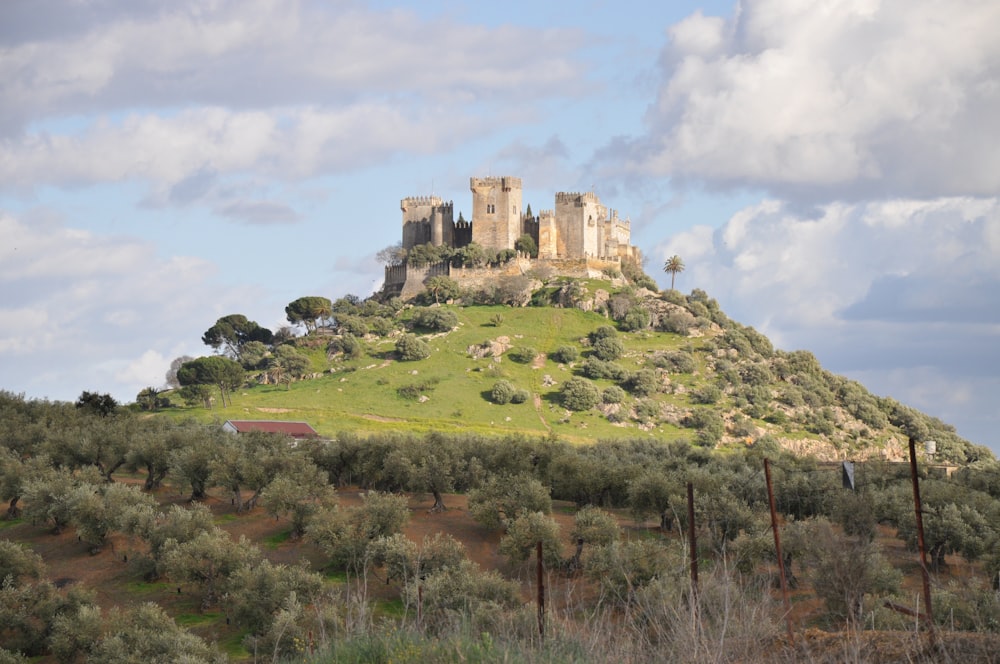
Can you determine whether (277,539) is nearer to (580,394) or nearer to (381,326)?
(580,394)

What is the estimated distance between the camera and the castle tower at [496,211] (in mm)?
133000

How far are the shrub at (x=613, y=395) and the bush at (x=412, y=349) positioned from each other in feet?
62.9

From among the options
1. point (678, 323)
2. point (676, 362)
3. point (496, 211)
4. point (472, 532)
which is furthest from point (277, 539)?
point (496, 211)

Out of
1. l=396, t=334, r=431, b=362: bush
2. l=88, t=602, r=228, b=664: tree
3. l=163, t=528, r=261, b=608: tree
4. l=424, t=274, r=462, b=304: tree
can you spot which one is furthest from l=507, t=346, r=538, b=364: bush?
l=88, t=602, r=228, b=664: tree

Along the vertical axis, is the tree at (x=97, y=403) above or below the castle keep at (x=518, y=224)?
below

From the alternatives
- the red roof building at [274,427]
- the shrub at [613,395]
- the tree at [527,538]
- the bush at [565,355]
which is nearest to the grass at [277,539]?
the tree at [527,538]

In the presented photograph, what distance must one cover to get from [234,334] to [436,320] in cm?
2587

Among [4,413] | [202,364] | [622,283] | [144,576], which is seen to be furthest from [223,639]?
[622,283]

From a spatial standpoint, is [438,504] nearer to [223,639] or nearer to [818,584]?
[223,639]

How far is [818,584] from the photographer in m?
30.5

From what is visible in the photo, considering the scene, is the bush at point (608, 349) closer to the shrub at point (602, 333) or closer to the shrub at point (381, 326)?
the shrub at point (602, 333)

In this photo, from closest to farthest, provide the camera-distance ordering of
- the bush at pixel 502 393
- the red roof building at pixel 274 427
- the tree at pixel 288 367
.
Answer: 1. the red roof building at pixel 274 427
2. the bush at pixel 502 393
3. the tree at pixel 288 367

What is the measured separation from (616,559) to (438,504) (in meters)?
18.5

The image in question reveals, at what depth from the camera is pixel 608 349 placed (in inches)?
4316
